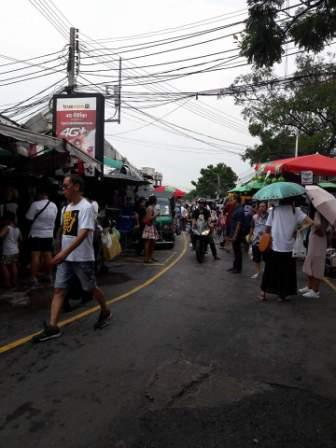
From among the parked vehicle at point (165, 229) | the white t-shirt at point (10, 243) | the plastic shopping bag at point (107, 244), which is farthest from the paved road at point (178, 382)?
the parked vehicle at point (165, 229)

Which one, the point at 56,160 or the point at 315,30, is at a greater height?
the point at 315,30

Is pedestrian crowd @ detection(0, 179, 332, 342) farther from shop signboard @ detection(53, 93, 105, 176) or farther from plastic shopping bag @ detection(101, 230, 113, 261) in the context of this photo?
shop signboard @ detection(53, 93, 105, 176)

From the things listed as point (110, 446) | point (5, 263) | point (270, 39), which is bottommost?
point (110, 446)

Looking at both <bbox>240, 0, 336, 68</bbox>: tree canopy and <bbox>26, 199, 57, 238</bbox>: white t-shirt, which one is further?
<bbox>26, 199, 57, 238</bbox>: white t-shirt

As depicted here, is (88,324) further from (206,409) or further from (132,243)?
(132,243)

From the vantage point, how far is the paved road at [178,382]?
10.8ft

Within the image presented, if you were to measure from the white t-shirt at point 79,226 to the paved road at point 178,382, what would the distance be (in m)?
1.00

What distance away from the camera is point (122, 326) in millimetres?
6039

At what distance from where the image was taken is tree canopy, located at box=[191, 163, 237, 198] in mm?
75375

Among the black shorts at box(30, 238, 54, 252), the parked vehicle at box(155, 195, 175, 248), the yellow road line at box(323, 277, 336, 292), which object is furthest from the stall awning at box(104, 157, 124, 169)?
the yellow road line at box(323, 277, 336, 292)

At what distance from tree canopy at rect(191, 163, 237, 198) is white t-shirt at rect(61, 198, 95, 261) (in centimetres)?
6861

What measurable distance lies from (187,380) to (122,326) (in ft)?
6.51

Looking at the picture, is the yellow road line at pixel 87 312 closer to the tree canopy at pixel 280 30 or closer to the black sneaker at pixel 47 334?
the black sneaker at pixel 47 334

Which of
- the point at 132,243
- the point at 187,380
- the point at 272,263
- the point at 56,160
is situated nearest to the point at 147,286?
the point at 272,263
